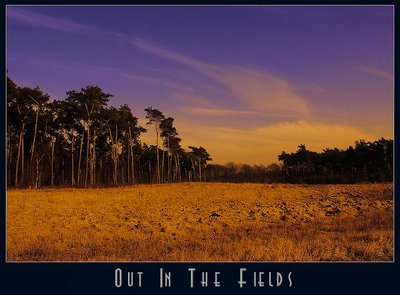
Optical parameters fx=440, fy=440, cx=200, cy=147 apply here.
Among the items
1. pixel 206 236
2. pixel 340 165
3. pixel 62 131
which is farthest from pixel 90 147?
pixel 206 236

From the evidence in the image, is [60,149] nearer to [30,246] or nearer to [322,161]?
[322,161]

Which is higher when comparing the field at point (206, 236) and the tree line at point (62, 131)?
the tree line at point (62, 131)

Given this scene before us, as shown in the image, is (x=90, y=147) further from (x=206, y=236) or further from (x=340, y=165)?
(x=206, y=236)

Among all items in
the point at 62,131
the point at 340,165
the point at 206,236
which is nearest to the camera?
the point at 206,236

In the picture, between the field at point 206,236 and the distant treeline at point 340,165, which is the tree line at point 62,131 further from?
the field at point 206,236

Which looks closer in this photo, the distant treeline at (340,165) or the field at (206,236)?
the field at (206,236)

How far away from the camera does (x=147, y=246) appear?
41.5 ft

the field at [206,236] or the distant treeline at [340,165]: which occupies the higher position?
the distant treeline at [340,165]

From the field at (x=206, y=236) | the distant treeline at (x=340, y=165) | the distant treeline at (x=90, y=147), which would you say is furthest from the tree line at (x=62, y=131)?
the field at (x=206, y=236)

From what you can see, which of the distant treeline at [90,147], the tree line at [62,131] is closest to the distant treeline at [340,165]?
the distant treeline at [90,147]

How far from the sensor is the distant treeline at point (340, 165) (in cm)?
6325

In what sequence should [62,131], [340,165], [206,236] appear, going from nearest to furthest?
[206,236], [62,131], [340,165]

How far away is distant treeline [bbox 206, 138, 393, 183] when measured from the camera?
6325 cm

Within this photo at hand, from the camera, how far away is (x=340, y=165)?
83.1 m
